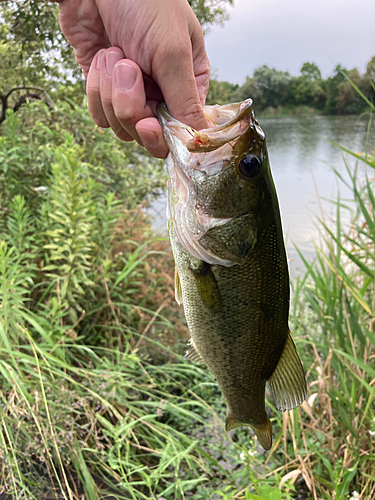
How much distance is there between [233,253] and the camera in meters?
1.13

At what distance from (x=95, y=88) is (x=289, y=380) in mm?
1160

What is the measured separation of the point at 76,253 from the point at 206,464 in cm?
165

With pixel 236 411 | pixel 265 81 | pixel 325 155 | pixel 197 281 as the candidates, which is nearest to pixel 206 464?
pixel 236 411

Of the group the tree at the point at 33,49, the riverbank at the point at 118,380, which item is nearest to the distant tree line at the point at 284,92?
the tree at the point at 33,49

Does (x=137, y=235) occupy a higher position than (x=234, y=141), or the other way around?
(x=234, y=141)

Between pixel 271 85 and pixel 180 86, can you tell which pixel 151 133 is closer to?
pixel 180 86

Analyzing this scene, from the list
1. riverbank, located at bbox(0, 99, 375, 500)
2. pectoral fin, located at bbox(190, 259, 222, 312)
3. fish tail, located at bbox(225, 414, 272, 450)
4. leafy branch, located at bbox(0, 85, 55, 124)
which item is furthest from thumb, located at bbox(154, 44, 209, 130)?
leafy branch, located at bbox(0, 85, 55, 124)

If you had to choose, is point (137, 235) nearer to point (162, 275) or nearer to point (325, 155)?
point (162, 275)

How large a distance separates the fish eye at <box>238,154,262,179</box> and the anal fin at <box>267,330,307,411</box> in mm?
525

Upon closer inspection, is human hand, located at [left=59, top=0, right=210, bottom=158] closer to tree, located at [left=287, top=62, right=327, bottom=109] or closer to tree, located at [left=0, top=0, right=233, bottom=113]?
tree, located at [left=0, top=0, right=233, bottom=113]

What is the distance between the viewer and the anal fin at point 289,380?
1207mm

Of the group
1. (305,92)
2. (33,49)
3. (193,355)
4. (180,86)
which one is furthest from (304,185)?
(180,86)

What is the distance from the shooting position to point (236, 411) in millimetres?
1327

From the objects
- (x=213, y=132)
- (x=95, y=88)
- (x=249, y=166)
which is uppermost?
(x=95, y=88)
